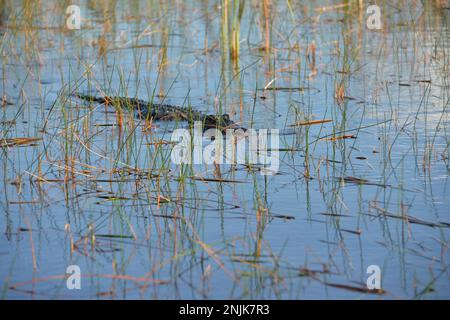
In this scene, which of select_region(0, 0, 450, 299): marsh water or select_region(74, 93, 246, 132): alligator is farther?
select_region(74, 93, 246, 132): alligator

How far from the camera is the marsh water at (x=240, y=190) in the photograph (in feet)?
11.4

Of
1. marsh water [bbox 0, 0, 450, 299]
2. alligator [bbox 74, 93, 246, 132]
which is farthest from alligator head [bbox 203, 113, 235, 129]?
marsh water [bbox 0, 0, 450, 299]

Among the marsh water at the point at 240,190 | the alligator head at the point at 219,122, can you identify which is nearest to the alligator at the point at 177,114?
the alligator head at the point at 219,122

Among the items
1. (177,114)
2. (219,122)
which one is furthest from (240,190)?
(177,114)

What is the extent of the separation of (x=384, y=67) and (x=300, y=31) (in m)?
1.84

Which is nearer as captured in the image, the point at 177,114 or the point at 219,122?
the point at 219,122

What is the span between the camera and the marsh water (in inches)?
137

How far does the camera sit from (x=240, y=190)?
180 inches

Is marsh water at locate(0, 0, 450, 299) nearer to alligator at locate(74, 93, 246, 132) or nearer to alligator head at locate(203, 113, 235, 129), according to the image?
alligator at locate(74, 93, 246, 132)

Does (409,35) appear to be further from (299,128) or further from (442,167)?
(442,167)

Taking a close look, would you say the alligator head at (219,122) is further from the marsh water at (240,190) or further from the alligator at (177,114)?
the marsh water at (240,190)

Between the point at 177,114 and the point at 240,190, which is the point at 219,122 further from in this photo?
the point at 240,190

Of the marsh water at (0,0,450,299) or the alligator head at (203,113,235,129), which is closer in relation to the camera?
the marsh water at (0,0,450,299)
